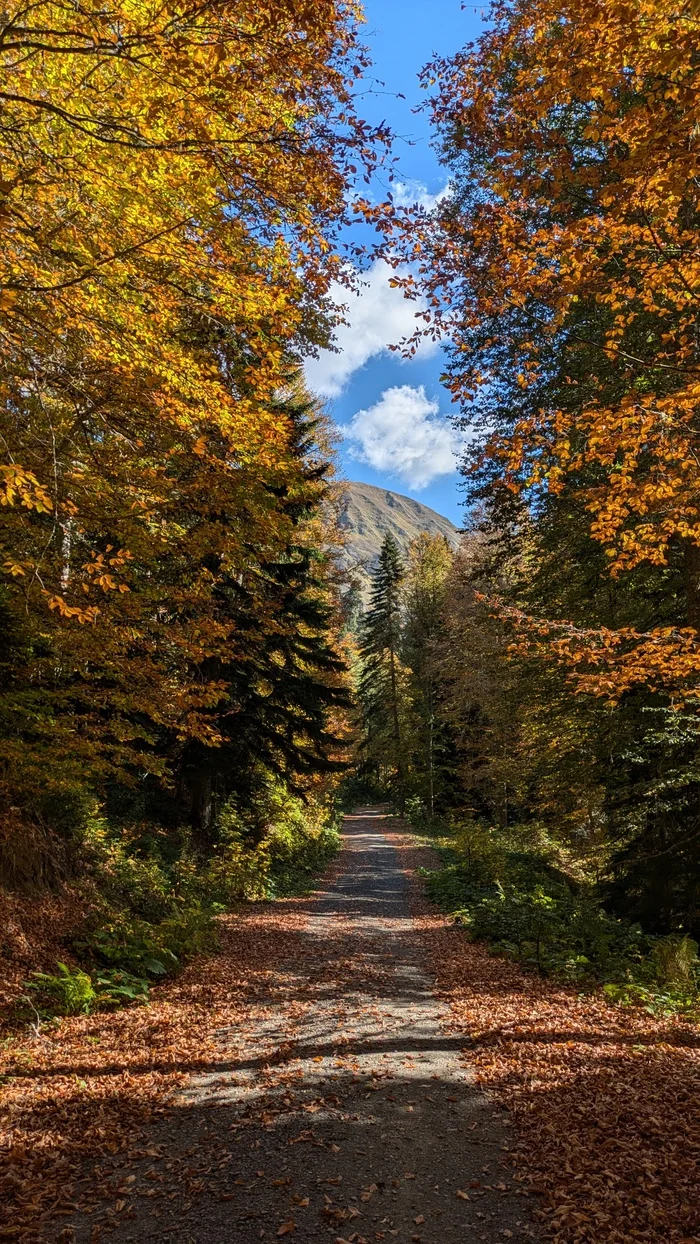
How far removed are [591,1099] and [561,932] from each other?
16.0 feet

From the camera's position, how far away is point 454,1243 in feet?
11.4

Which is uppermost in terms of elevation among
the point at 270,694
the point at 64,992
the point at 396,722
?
the point at 270,694

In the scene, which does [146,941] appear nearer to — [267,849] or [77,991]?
[77,991]

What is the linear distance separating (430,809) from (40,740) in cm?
2702

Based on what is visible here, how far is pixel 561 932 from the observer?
375 inches

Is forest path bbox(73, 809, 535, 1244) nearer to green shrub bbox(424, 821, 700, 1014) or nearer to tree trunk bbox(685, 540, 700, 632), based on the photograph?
green shrub bbox(424, 821, 700, 1014)

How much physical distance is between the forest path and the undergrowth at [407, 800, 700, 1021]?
244cm

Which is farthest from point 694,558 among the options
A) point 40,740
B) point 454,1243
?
point 40,740

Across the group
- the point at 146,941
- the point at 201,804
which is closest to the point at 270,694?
the point at 201,804

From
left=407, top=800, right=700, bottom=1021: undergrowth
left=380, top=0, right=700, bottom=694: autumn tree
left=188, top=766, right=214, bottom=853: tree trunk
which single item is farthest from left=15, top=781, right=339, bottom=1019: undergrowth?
left=380, top=0, right=700, bottom=694: autumn tree

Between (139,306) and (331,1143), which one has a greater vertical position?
(139,306)

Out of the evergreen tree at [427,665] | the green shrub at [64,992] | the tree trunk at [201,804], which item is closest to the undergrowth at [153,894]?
the green shrub at [64,992]

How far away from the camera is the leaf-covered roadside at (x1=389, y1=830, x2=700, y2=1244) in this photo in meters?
3.65

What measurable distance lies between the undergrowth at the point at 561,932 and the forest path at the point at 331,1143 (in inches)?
96.1
